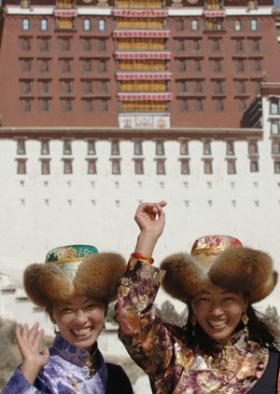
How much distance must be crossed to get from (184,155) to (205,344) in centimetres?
3013

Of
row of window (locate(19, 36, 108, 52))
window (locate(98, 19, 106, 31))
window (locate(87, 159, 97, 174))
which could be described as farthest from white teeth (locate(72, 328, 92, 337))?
window (locate(98, 19, 106, 31))

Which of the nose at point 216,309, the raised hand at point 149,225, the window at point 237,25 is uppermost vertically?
the window at point 237,25

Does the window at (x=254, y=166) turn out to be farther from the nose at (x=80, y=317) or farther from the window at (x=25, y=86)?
the nose at (x=80, y=317)

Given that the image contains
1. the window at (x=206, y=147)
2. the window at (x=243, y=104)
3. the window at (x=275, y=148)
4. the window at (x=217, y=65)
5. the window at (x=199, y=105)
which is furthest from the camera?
the window at (x=217, y=65)

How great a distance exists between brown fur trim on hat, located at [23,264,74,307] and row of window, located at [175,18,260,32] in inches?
1339

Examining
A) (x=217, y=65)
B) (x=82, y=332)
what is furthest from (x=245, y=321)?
(x=217, y=65)

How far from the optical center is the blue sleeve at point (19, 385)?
3.27 meters

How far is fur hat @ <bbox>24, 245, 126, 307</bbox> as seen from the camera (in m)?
3.53

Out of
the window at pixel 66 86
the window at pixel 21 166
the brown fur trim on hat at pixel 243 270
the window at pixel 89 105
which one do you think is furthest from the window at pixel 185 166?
the brown fur trim on hat at pixel 243 270

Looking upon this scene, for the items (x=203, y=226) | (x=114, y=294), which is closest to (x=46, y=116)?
(x=203, y=226)

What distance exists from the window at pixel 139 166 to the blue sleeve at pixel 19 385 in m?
29.5

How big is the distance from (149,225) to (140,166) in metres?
29.6

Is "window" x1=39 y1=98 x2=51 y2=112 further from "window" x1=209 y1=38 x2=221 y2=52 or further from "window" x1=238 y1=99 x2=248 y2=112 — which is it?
"window" x1=238 y1=99 x2=248 y2=112

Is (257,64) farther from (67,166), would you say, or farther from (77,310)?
(77,310)
